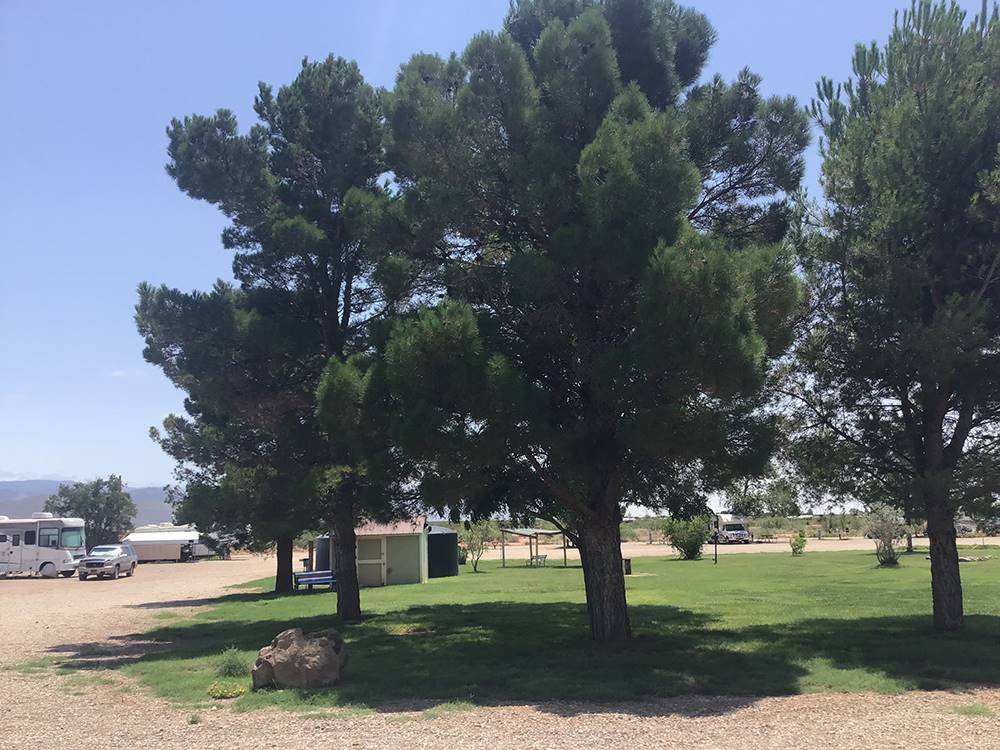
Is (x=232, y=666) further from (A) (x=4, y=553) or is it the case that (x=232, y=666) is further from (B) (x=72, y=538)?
(A) (x=4, y=553)

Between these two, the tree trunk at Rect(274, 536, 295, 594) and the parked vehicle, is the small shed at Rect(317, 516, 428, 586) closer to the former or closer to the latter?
the tree trunk at Rect(274, 536, 295, 594)

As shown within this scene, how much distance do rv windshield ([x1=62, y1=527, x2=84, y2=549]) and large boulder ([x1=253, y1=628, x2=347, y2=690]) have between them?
1501 inches

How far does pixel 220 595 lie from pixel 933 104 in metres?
25.4

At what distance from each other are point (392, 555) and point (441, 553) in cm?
493

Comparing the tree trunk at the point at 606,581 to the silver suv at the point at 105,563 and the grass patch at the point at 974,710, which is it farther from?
the silver suv at the point at 105,563

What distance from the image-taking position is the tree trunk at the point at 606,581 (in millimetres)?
12453

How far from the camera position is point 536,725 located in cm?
809

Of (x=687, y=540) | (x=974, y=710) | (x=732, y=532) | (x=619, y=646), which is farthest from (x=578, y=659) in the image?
(x=732, y=532)

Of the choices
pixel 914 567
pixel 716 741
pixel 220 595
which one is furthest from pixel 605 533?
pixel 914 567

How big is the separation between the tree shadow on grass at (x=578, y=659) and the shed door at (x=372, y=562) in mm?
12711

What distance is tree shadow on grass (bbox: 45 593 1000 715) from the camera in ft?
31.2

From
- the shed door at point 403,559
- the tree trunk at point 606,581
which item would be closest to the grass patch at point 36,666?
the tree trunk at point 606,581

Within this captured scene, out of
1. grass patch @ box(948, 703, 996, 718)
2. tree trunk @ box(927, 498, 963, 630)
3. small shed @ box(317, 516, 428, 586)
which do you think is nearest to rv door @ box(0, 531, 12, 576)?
small shed @ box(317, 516, 428, 586)

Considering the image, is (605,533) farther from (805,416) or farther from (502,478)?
(805,416)
